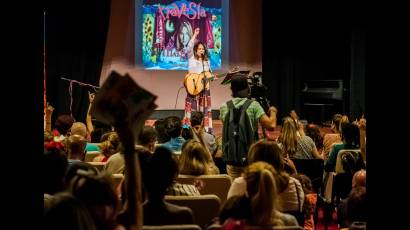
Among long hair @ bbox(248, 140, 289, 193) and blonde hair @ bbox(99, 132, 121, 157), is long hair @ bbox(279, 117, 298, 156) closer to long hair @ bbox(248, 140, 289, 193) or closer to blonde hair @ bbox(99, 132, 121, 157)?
blonde hair @ bbox(99, 132, 121, 157)

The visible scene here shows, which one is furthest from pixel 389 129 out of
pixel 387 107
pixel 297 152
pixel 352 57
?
pixel 352 57

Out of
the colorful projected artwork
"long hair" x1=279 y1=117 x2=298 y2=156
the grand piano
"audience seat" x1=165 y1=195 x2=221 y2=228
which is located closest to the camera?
"audience seat" x1=165 y1=195 x2=221 y2=228

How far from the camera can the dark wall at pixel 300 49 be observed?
12.8m

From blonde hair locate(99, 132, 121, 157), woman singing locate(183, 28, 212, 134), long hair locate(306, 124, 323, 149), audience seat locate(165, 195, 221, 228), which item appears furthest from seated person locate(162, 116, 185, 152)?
woman singing locate(183, 28, 212, 134)

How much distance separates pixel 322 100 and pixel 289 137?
7083 mm

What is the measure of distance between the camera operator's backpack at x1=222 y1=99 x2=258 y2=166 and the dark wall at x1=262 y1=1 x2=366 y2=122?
300 inches

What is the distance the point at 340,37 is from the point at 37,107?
36.5 feet

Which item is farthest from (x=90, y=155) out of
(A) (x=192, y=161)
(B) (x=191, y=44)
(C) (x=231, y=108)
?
(B) (x=191, y=44)

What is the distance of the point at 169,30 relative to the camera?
41.1 ft

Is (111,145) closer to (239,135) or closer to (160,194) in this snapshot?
(239,135)

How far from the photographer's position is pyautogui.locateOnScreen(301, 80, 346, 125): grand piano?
1229 cm

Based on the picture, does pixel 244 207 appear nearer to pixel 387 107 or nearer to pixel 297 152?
pixel 387 107

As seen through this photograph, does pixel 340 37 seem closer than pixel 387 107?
No

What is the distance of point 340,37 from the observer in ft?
42.8
